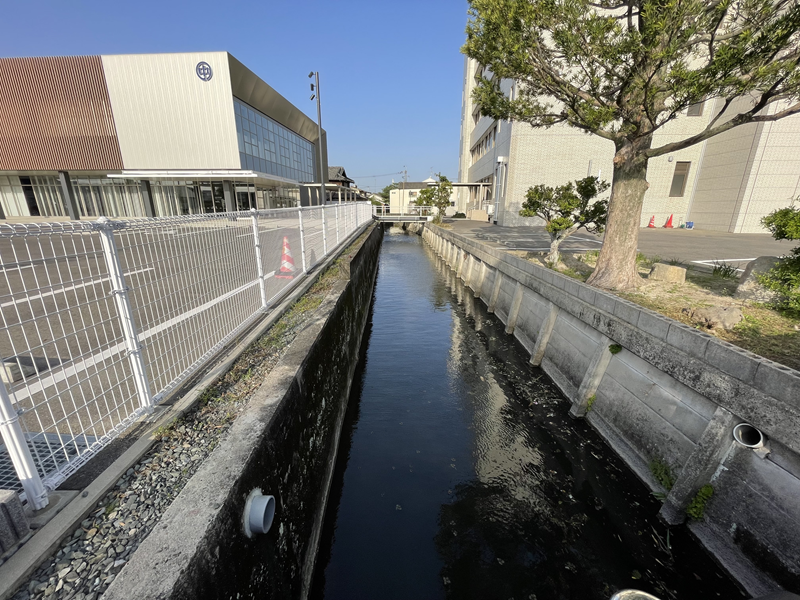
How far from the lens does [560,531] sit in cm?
409

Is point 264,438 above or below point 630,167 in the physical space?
below

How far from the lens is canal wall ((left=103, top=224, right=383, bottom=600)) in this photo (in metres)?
1.67

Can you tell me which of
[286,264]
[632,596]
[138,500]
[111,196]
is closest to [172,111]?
[111,196]

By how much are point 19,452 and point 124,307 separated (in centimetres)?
109

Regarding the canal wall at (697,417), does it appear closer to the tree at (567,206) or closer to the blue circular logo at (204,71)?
the tree at (567,206)

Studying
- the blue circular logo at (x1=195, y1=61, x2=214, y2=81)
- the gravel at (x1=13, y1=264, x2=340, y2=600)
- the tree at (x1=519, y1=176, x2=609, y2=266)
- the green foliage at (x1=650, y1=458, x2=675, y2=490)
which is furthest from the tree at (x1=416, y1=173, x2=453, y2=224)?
the gravel at (x1=13, y1=264, x2=340, y2=600)

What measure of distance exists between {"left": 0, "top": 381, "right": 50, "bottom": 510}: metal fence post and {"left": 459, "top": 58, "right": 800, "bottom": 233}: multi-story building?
73.9 ft

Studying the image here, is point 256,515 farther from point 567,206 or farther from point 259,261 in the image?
point 567,206

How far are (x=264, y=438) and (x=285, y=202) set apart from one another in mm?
34857

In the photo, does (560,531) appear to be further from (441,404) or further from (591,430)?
(441,404)

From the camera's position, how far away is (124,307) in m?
2.60

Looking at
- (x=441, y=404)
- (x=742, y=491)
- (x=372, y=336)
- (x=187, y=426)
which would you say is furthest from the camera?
(x=372, y=336)

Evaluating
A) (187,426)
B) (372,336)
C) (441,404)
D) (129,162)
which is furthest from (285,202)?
(187,426)

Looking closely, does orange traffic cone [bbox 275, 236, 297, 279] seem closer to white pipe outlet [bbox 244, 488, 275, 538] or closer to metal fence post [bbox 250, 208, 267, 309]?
metal fence post [bbox 250, 208, 267, 309]
